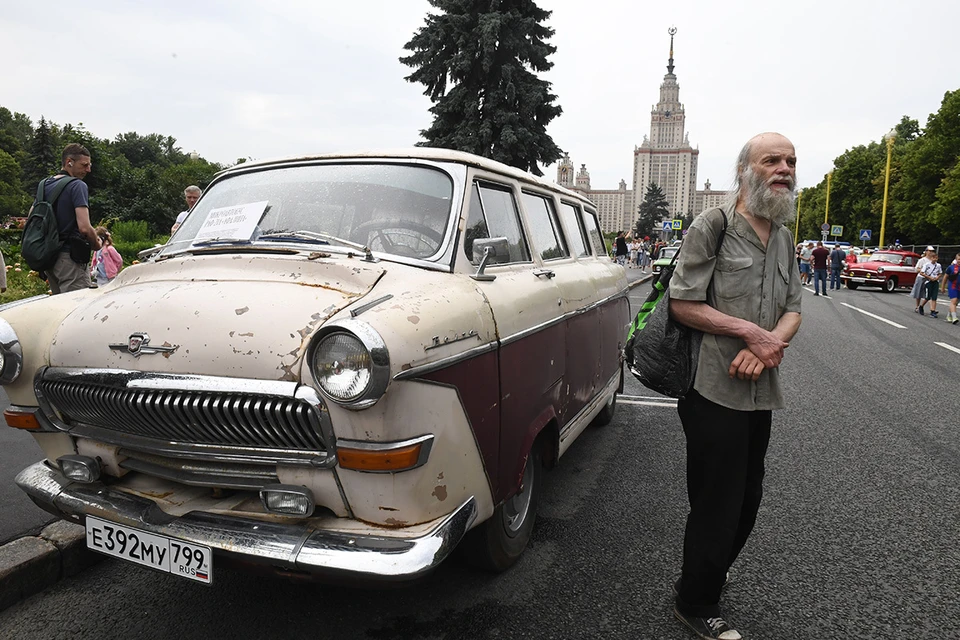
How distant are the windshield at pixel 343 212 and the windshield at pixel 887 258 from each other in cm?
2764

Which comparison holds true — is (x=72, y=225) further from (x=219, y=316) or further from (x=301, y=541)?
(x=301, y=541)

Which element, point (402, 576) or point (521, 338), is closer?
point (402, 576)

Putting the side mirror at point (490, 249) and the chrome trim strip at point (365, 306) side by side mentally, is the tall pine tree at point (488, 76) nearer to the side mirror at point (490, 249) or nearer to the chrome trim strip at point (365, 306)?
the side mirror at point (490, 249)

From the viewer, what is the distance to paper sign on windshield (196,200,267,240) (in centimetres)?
305

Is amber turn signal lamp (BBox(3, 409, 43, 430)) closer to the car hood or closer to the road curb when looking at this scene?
the car hood

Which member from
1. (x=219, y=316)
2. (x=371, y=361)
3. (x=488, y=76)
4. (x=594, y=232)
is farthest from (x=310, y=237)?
(x=488, y=76)

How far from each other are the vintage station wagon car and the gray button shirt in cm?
76

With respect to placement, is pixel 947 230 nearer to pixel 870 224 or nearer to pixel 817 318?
pixel 870 224

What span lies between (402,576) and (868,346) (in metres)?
10.5

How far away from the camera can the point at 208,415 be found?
7.14 feet

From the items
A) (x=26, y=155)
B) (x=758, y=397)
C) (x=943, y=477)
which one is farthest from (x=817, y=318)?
(x=26, y=155)

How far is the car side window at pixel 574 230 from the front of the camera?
15.0 feet

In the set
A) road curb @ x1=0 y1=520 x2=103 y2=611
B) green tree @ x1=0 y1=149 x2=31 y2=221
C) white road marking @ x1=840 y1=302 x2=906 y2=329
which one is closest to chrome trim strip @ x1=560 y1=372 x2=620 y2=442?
road curb @ x1=0 y1=520 x2=103 y2=611

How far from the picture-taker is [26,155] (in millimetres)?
82438
